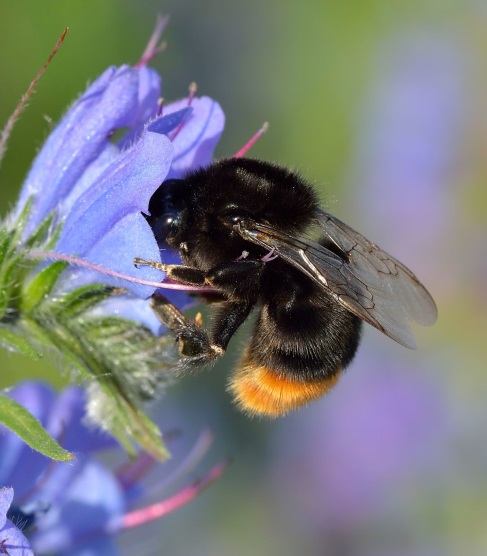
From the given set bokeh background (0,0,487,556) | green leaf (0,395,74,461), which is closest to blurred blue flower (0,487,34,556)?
green leaf (0,395,74,461)

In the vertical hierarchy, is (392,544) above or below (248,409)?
below

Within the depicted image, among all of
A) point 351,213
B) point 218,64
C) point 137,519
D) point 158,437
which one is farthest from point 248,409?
point 218,64

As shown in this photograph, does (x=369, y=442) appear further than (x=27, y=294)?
Yes

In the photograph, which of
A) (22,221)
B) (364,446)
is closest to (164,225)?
(22,221)

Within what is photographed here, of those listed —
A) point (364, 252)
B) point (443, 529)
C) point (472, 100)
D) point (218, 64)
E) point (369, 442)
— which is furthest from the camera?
point (218, 64)

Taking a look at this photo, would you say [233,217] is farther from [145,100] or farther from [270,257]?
[145,100]

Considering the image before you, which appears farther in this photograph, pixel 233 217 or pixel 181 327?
pixel 181 327

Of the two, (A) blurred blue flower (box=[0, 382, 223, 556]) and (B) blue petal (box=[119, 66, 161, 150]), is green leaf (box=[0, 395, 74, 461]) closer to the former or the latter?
(A) blurred blue flower (box=[0, 382, 223, 556])

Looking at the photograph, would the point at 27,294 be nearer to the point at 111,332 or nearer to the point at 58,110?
the point at 111,332
